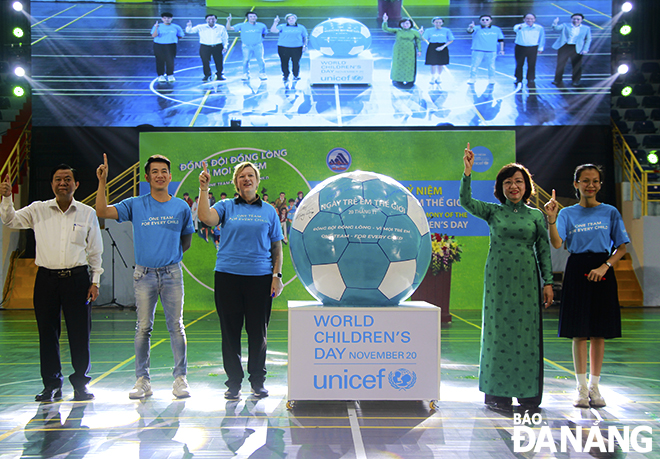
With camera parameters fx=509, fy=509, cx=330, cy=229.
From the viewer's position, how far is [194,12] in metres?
10.1

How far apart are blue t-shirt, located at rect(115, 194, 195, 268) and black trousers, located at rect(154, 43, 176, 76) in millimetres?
7134

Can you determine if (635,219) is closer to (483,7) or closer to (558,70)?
(558,70)

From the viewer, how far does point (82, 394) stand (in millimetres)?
3707

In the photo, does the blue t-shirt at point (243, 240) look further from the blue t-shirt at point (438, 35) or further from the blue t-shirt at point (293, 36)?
the blue t-shirt at point (438, 35)

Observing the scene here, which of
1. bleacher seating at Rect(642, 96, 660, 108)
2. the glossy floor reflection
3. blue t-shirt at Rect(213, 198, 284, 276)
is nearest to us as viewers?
the glossy floor reflection

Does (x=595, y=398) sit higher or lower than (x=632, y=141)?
lower

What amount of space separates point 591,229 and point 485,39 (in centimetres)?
768

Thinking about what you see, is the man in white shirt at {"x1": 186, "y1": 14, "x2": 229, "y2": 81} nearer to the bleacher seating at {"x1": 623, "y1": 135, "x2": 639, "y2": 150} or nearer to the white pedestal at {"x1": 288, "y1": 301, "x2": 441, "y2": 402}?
the white pedestal at {"x1": 288, "y1": 301, "x2": 441, "y2": 402}

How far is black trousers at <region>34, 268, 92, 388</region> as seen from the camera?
3.69 metres

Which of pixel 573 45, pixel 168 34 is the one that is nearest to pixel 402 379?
pixel 168 34

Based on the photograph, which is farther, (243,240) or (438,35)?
(438,35)

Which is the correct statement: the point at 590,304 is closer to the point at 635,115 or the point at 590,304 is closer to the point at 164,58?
the point at 164,58

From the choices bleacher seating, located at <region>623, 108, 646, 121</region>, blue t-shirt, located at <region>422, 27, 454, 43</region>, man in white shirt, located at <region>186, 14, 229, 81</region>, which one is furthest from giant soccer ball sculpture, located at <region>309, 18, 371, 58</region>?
bleacher seating, located at <region>623, 108, 646, 121</region>

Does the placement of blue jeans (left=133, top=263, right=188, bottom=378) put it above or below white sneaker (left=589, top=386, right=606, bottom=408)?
above
